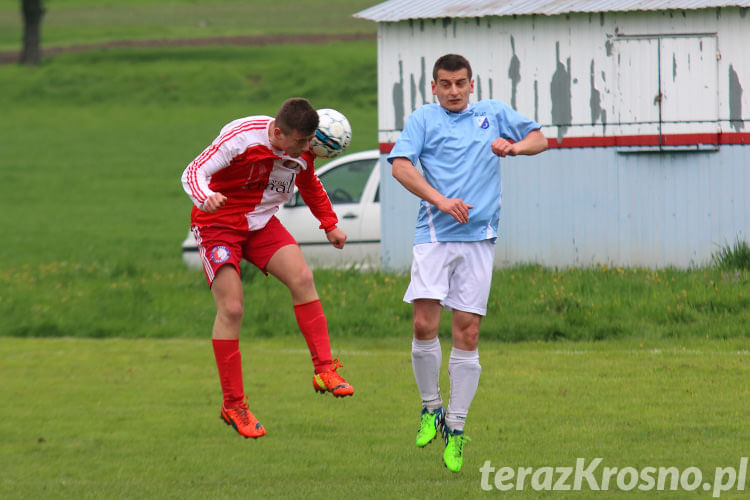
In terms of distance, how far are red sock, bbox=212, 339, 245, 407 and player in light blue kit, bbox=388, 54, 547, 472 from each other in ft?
3.80

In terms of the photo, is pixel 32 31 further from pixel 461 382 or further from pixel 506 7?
pixel 461 382

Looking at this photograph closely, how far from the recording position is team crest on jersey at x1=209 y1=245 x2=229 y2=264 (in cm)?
771

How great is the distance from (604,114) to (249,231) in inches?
354

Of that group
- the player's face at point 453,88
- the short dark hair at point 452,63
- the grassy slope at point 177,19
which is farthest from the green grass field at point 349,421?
the grassy slope at point 177,19

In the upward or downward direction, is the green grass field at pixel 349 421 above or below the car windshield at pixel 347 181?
below

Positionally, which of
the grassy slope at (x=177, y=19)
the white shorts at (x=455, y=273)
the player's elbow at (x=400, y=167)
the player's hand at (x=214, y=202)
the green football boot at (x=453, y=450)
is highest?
the grassy slope at (x=177, y=19)

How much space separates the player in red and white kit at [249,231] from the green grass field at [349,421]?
0.64 m

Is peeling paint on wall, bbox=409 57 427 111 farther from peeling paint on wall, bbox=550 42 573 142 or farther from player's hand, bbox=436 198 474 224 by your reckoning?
player's hand, bbox=436 198 474 224

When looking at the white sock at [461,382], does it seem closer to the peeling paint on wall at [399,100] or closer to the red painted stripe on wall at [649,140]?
the red painted stripe on wall at [649,140]

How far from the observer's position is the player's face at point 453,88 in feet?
23.8

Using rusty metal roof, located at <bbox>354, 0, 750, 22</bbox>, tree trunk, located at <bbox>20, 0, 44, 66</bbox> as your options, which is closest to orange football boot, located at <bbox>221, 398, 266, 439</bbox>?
rusty metal roof, located at <bbox>354, 0, 750, 22</bbox>

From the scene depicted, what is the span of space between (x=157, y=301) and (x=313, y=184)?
7624mm

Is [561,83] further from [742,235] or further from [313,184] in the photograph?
[313,184]

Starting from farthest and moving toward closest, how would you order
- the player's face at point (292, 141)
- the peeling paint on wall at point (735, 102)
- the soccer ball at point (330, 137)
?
the peeling paint on wall at point (735, 102) < the soccer ball at point (330, 137) < the player's face at point (292, 141)
